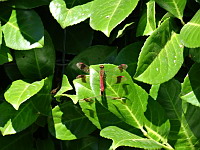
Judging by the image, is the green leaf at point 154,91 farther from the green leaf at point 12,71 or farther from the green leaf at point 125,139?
the green leaf at point 12,71

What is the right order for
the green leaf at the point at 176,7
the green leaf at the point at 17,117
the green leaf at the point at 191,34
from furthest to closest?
the green leaf at the point at 17,117 → the green leaf at the point at 176,7 → the green leaf at the point at 191,34

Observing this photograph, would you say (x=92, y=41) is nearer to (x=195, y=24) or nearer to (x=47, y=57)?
(x=47, y=57)

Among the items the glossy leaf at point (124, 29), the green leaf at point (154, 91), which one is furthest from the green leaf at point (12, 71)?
the green leaf at point (154, 91)

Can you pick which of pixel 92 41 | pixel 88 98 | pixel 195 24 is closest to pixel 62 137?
pixel 88 98

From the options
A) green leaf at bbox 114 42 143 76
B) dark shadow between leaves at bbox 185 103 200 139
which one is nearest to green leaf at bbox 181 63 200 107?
dark shadow between leaves at bbox 185 103 200 139

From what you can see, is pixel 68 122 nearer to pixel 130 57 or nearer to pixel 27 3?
pixel 130 57

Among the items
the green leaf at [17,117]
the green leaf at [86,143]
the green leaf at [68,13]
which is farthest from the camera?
the green leaf at [86,143]
